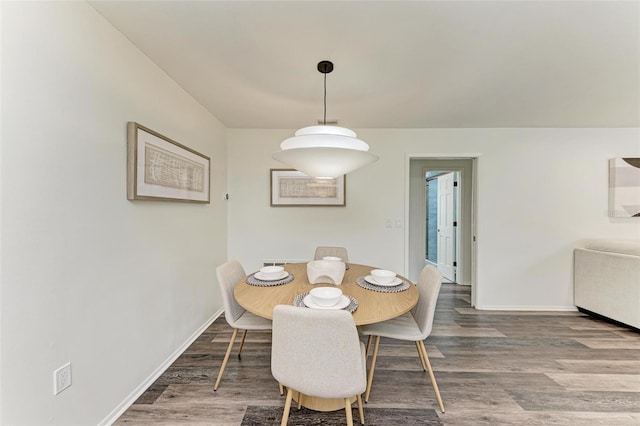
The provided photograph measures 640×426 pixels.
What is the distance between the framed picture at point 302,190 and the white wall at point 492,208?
0.09 m

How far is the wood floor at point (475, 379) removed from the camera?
1.58m

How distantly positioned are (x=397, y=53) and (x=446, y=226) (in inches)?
151

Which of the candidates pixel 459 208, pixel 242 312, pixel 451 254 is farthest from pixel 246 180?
pixel 451 254

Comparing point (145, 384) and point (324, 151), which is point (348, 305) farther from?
point (145, 384)

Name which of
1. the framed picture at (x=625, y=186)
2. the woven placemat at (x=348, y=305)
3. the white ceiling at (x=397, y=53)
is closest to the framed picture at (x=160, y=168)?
the white ceiling at (x=397, y=53)

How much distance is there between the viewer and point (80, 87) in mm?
1292

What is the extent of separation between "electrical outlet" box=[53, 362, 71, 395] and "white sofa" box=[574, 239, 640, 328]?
4.47m

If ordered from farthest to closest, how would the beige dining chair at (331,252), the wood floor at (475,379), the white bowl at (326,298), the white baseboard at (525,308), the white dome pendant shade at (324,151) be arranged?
the white baseboard at (525,308) < the beige dining chair at (331,252) < the wood floor at (475,379) < the white dome pendant shade at (324,151) < the white bowl at (326,298)

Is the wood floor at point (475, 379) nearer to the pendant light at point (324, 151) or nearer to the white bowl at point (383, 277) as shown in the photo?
the white bowl at point (383, 277)

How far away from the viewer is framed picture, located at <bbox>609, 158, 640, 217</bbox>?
3.07 metres

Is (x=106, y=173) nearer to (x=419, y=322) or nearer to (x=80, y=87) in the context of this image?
(x=80, y=87)

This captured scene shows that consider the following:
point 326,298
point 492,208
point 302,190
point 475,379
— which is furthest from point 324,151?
point 492,208

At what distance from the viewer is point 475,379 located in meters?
1.90

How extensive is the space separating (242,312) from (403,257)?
82.5 inches
